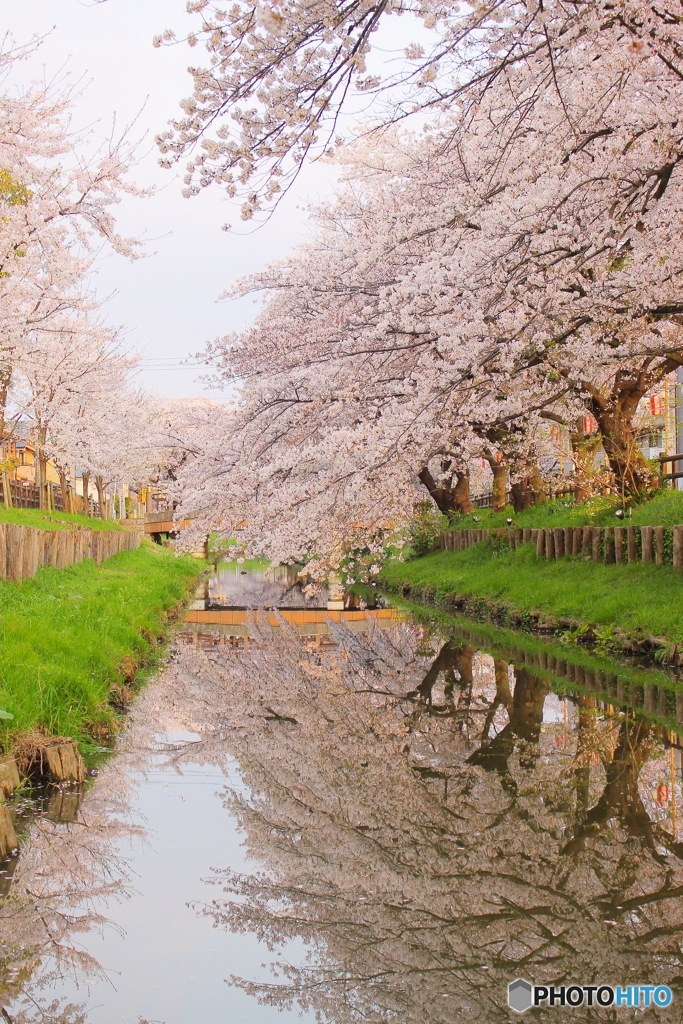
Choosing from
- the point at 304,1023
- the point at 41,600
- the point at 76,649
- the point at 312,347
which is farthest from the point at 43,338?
the point at 304,1023

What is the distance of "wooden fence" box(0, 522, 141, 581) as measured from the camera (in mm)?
12164

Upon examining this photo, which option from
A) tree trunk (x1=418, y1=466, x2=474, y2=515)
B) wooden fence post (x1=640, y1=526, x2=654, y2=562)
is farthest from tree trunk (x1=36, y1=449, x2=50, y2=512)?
wooden fence post (x1=640, y1=526, x2=654, y2=562)

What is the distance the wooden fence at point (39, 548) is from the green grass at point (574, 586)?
7.80 metres

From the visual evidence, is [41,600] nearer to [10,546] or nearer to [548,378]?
[10,546]

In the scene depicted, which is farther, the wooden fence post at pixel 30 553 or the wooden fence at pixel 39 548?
the wooden fence post at pixel 30 553

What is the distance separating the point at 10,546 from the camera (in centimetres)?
1217

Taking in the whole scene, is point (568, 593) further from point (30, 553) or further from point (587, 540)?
point (30, 553)

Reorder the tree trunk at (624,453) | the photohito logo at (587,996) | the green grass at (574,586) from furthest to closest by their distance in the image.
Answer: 1. the tree trunk at (624,453)
2. the green grass at (574,586)
3. the photohito logo at (587,996)

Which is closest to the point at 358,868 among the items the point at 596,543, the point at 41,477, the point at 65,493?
the point at 596,543

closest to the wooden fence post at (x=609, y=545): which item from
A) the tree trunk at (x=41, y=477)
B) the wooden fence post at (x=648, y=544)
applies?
the wooden fence post at (x=648, y=544)

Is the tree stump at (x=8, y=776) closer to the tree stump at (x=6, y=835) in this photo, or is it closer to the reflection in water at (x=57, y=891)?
the reflection in water at (x=57, y=891)

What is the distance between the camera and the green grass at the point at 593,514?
12773 millimetres

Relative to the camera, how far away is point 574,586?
13305mm

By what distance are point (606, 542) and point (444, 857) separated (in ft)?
33.2
